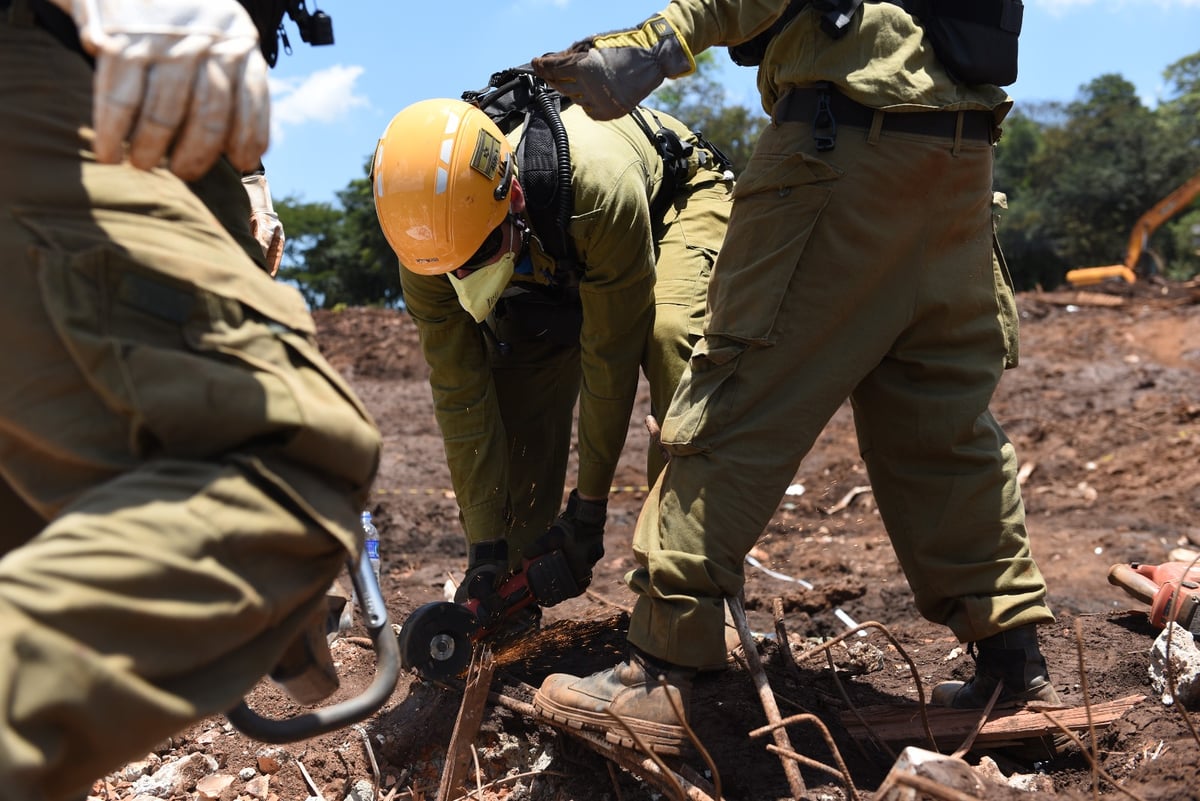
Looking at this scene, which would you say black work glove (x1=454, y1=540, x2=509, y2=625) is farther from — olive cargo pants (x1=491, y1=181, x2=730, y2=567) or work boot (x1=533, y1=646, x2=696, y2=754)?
work boot (x1=533, y1=646, x2=696, y2=754)

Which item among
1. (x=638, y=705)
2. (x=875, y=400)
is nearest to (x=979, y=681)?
(x=875, y=400)

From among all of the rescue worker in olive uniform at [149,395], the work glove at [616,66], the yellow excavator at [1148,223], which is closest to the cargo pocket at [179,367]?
the rescue worker in olive uniform at [149,395]

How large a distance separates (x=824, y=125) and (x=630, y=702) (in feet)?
4.77

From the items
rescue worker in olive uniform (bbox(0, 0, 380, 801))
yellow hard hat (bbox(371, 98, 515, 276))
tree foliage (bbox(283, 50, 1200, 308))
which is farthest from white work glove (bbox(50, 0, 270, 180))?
tree foliage (bbox(283, 50, 1200, 308))

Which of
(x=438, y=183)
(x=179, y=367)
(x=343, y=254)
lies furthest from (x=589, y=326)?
(x=343, y=254)

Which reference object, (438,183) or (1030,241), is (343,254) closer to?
(1030,241)

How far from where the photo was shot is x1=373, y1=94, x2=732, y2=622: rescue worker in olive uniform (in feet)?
10.5

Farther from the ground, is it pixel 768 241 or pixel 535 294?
pixel 768 241

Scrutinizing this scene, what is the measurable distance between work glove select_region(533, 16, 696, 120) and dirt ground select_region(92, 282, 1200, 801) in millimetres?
1489

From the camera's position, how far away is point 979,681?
284cm

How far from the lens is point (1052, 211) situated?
3175cm

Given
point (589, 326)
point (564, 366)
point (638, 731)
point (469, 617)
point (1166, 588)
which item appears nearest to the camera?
point (638, 731)

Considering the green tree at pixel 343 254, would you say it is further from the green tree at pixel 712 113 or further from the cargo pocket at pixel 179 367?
the cargo pocket at pixel 179 367

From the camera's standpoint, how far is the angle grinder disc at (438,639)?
3.06 m
